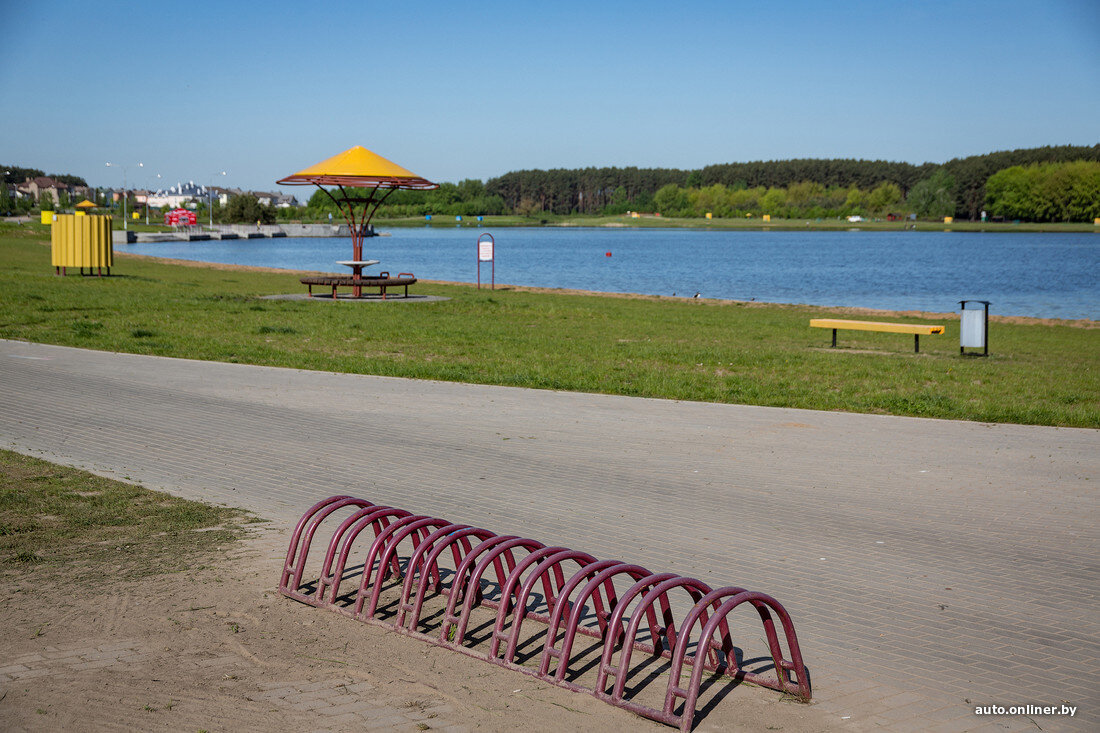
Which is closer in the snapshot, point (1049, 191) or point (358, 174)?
point (358, 174)

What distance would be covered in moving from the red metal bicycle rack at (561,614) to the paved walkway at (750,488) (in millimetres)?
487

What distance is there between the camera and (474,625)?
5426mm

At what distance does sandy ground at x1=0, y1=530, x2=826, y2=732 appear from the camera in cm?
417

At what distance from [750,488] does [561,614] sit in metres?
3.91

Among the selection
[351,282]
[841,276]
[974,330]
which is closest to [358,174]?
[351,282]

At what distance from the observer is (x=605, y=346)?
59.5 ft

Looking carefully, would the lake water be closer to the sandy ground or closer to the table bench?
the table bench

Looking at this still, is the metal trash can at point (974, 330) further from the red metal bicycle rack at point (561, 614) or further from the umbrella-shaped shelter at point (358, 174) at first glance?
the umbrella-shaped shelter at point (358, 174)

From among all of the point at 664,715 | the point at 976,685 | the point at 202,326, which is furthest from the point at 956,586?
the point at 202,326

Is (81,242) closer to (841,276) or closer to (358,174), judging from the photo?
(358,174)

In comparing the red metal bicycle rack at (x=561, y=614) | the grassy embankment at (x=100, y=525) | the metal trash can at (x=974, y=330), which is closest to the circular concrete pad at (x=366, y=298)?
the metal trash can at (x=974, y=330)

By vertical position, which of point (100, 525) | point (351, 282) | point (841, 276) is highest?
point (841, 276)

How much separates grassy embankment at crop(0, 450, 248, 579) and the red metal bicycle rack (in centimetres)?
97

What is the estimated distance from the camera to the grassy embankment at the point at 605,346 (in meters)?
13.2
